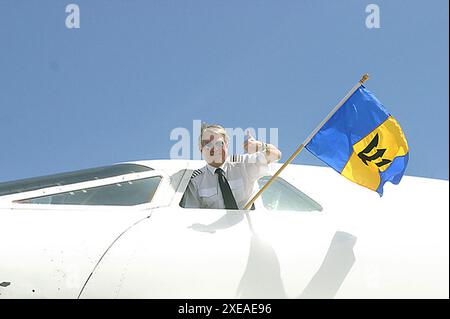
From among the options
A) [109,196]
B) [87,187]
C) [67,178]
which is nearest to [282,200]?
[109,196]

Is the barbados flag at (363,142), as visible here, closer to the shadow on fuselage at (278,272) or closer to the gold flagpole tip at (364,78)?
the gold flagpole tip at (364,78)

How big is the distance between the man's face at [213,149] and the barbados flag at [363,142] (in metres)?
0.88

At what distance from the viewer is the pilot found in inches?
174

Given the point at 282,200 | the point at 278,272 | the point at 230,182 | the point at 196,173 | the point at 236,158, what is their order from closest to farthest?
the point at 278,272, the point at 282,200, the point at 230,182, the point at 196,173, the point at 236,158

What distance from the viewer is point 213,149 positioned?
4.77 metres

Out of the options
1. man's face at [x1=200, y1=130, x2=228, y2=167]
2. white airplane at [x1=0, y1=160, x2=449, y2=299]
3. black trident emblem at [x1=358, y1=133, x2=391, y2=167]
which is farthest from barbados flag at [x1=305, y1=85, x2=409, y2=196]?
man's face at [x1=200, y1=130, x2=228, y2=167]

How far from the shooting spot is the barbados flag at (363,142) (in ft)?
14.8

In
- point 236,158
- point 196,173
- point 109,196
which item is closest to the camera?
point 109,196

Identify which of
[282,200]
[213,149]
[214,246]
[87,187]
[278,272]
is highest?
[213,149]

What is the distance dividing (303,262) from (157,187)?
63.3 inches

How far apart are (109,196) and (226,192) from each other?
1105mm

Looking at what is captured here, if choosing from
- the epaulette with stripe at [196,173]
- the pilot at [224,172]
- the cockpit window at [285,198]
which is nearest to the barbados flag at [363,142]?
the cockpit window at [285,198]

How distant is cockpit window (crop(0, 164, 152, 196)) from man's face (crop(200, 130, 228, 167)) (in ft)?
2.01

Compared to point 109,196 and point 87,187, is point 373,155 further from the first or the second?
point 87,187
